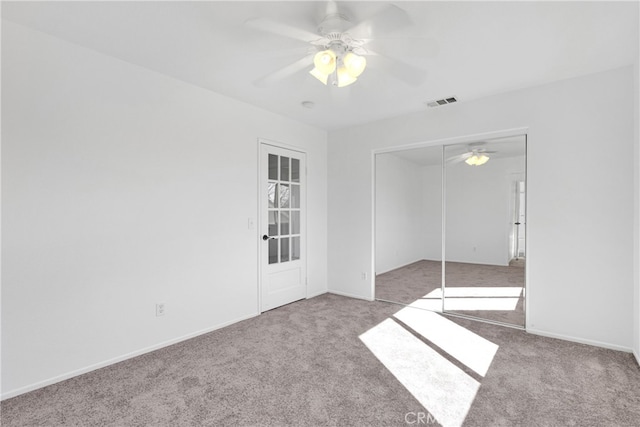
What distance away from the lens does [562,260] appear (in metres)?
2.87

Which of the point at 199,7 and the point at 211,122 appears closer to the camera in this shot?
the point at 199,7

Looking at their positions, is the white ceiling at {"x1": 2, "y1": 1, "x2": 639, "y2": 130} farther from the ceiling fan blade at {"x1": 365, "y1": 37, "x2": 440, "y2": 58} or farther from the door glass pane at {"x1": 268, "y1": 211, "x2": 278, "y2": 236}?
the door glass pane at {"x1": 268, "y1": 211, "x2": 278, "y2": 236}

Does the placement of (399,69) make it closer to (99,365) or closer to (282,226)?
(282,226)

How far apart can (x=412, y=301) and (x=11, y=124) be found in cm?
415

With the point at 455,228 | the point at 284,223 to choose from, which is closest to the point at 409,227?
the point at 455,228

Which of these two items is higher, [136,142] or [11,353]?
[136,142]

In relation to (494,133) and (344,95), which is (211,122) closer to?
(344,95)

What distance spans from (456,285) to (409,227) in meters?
0.93

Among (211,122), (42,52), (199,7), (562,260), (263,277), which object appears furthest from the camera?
(263,277)

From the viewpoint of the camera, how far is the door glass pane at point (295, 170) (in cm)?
413

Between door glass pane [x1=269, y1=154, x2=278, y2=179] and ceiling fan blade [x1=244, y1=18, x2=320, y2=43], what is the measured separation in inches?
72.5

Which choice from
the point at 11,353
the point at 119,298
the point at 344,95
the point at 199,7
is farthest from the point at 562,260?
the point at 11,353

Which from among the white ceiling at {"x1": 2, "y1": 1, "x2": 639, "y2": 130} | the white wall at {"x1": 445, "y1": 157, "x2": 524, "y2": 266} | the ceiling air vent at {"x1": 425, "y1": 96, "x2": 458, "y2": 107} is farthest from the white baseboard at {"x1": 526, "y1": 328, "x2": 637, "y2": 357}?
the ceiling air vent at {"x1": 425, "y1": 96, "x2": 458, "y2": 107}

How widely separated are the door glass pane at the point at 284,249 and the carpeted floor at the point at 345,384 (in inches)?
43.8
